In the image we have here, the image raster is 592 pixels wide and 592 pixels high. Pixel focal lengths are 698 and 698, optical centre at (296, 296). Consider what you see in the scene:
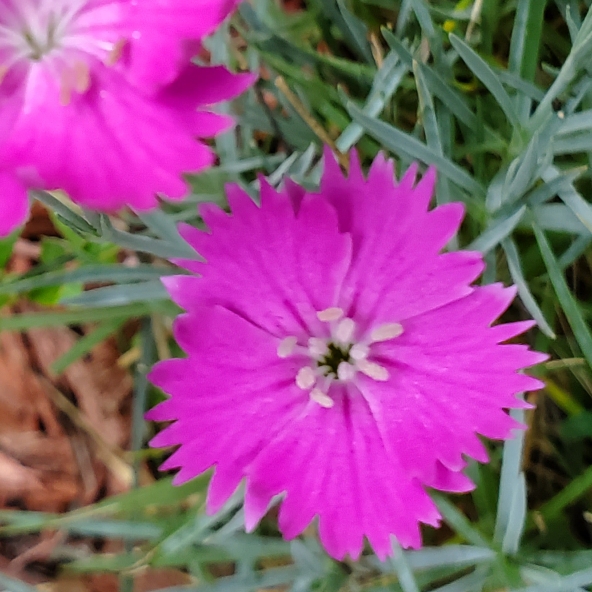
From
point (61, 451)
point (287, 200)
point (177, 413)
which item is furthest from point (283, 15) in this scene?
point (61, 451)

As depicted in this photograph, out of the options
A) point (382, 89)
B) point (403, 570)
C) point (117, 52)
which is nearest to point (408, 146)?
point (382, 89)

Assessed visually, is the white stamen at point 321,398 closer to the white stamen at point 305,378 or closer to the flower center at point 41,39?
the white stamen at point 305,378

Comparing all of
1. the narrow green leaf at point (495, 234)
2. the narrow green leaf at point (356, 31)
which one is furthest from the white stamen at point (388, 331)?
the narrow green leaf at point (356, 31)

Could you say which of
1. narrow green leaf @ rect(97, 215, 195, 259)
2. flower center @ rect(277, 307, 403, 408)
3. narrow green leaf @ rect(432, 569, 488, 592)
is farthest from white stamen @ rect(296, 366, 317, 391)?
narrow green leaf @ rect(432, 569, 488, 592)

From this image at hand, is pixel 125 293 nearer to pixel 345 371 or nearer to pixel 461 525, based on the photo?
pixel 345 371

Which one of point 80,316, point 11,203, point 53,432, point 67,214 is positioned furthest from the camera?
point 53,432

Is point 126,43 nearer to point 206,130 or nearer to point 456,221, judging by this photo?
point 206,130
